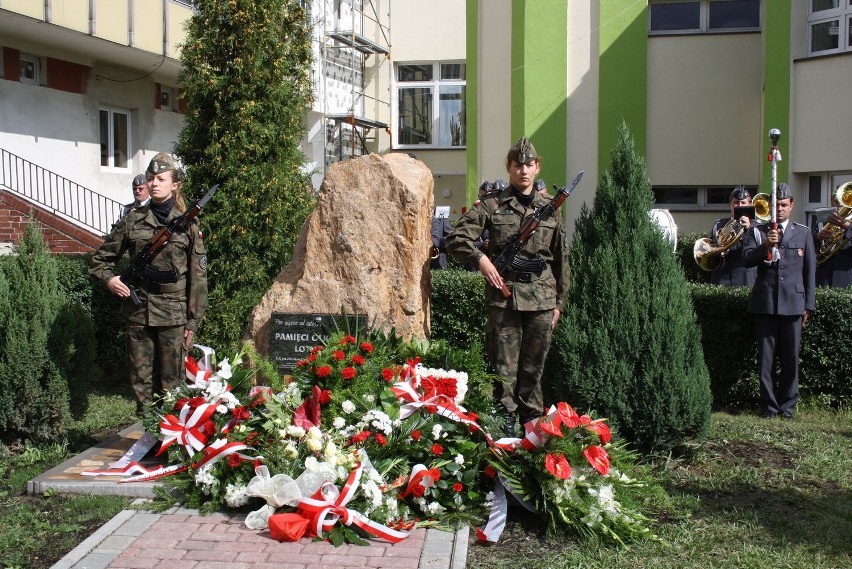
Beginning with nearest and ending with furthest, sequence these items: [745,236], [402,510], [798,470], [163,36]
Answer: [402,510] → [798,470] → [745,236] → [163,36]

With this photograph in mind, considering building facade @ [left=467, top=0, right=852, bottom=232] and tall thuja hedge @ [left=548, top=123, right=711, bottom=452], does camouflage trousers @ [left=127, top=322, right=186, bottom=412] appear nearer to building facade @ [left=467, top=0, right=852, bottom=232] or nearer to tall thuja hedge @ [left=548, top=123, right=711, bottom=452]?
tall thuja hedge @ [left=548, top=123, right=711, bottom=452]

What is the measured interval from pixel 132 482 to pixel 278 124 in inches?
179

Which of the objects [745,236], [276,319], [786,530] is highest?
[745,236]

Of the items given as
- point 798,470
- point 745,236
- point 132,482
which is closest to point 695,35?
point 745,236

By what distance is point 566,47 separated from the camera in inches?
604

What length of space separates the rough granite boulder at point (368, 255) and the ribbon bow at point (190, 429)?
49.4 inches

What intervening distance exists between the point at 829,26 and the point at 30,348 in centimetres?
1174

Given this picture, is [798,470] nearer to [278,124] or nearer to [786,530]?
[786,530]

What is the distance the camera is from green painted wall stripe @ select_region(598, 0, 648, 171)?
1516 cm

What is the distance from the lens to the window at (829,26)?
12.9 m

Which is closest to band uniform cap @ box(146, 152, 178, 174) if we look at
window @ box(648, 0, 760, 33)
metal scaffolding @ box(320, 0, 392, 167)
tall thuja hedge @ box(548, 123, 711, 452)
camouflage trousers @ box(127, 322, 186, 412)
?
camouflage trousers @ box(127, 322, 186, 412)

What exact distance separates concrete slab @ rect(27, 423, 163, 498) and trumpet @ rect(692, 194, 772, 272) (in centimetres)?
623

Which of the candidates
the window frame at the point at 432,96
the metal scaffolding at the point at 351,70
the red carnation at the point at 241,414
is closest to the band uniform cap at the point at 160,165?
the red carnation at the point at 241,414

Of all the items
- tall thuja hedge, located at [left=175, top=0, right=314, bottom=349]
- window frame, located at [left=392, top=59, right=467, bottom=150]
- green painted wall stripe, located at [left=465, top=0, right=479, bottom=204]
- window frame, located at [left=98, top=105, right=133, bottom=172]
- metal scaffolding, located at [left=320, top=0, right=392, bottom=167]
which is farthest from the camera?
window frame, located at [left=392, top=59, right=467, bottom=150]
